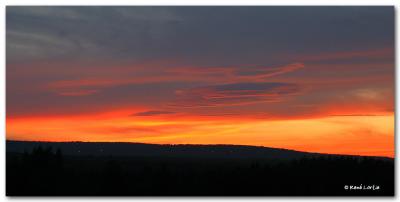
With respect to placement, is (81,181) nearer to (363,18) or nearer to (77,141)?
(77,141)

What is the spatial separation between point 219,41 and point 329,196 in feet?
13.1

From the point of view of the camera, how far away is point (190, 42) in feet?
69.6

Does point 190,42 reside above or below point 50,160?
above

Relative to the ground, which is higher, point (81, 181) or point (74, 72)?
point (74, 72)

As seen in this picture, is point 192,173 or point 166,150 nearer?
point 192,173

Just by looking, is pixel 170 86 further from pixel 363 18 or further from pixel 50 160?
pixel 363 18

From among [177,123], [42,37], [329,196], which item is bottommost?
[329,196]

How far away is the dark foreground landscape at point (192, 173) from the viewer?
20250mm

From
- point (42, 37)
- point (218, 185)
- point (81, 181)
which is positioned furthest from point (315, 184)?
point (42, 37)

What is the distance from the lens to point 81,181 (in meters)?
20.4

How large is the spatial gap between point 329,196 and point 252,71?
3174mm

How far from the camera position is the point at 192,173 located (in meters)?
20.8

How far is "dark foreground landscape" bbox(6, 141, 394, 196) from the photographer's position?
20250 millimetres

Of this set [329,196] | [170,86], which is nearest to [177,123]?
A: [170,86]
